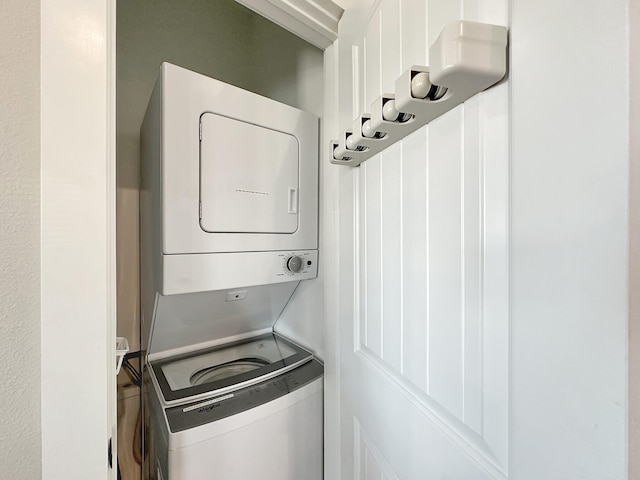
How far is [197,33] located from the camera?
195 centimetres

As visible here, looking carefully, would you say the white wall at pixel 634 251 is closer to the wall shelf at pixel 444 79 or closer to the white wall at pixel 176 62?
the wall shelf at pixel 444 79

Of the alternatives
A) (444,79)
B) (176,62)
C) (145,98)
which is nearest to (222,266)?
(444,79)

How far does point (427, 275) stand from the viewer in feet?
1.96

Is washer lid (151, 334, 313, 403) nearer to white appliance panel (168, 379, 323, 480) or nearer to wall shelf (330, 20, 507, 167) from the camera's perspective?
white appliance panel (168, 379, 323, 480)

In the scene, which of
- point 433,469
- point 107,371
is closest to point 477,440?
point 433,469

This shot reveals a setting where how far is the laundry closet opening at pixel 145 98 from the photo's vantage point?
1641 millimetres

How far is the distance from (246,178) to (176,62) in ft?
4.08

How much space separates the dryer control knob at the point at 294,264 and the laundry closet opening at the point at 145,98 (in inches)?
6.7

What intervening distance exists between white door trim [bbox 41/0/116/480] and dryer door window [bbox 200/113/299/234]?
56cm

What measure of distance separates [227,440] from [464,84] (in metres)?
1.39

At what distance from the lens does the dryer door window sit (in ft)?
3.92

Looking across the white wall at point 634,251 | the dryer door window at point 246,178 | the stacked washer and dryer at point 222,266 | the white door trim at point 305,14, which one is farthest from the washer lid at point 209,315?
the white wall at point 634,251

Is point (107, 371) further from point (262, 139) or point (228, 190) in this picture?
point (262, 139)

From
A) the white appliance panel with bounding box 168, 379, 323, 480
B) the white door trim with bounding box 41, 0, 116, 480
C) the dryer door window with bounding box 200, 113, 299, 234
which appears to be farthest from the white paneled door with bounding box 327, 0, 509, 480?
the white door trim with bounding box 41, 0, 116, 480
